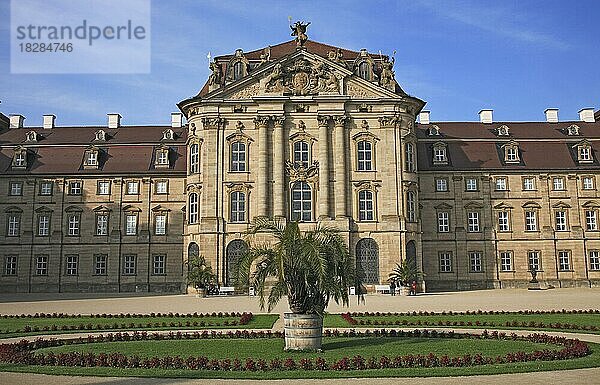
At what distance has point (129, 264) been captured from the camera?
64312mm

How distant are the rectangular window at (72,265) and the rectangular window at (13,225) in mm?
5776

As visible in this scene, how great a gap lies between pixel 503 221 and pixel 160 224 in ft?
111

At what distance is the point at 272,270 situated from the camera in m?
22.7

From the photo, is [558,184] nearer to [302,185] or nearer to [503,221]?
[503,221]

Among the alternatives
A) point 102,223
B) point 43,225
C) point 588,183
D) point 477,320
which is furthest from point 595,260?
point 43,225

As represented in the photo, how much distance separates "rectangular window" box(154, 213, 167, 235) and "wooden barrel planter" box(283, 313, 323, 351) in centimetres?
A: 4495

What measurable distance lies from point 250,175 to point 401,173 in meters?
13.5

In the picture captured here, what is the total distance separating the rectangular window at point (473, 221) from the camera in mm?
65875

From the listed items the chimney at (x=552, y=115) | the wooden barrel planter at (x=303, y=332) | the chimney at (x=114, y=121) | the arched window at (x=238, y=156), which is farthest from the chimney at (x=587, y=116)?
the wooden barrel planter at (x=303, y=332)

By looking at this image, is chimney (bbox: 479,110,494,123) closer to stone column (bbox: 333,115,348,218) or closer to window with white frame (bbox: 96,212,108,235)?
stone column (bbox: 333,115,348,218)

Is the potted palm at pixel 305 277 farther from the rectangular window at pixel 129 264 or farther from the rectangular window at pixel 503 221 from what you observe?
the rectangular window at pixel 503 221

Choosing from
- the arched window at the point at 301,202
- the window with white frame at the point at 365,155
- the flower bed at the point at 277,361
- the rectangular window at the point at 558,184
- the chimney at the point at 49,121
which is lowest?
the flower bed at the point at 277,361

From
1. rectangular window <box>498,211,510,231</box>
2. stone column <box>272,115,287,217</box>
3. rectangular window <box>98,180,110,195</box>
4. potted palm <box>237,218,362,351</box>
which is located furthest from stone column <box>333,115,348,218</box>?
potted palm <box>237,218,362,351</box>

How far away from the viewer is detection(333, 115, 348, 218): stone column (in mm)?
58344
